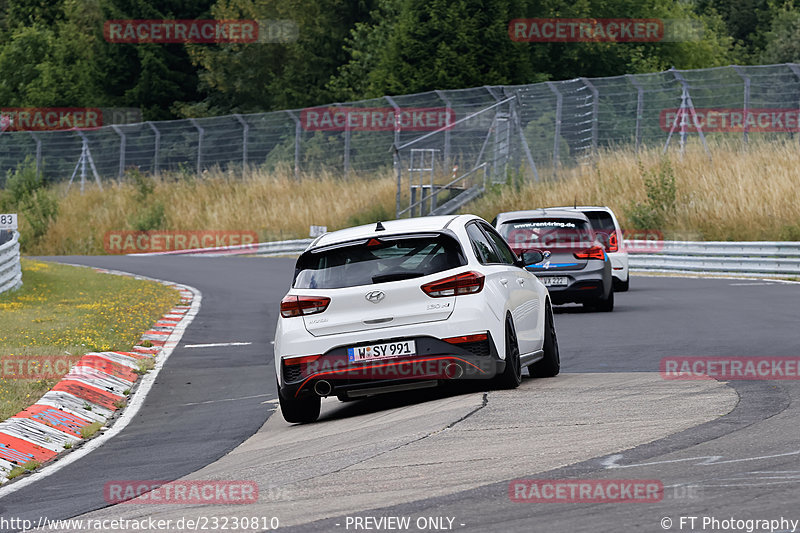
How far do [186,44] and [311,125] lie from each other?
28.5 metres

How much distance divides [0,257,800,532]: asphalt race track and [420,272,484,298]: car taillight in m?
0.80

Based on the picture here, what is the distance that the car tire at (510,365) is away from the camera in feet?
35.0

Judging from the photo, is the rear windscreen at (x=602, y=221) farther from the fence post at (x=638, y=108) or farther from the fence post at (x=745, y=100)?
the fence post at (x=638, y=108)

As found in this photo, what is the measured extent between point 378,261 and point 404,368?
873 millimetres

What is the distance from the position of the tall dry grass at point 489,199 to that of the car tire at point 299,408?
74.8ft

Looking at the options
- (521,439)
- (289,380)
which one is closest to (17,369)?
(289,380)

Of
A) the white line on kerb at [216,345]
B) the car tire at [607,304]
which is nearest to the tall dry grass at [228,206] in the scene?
the car tire at [607,304]

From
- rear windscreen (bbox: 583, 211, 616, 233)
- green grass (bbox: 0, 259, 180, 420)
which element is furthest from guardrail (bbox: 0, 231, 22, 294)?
rear windscreen (bbox: 583, 211, 616, 233)

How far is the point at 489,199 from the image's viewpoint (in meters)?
42.2

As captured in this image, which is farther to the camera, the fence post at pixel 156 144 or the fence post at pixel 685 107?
the fence post at pixel 156 144

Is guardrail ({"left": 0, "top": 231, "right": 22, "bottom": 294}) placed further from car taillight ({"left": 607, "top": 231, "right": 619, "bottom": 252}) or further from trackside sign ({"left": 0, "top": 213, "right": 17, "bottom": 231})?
car taillight ({"left": 607, "top": 231, "right": 619, "bottom": 252})

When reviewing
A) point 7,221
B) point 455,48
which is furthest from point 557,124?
point 7,221

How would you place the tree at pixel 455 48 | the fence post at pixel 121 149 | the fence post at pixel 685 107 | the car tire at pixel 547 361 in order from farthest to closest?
the fence post at pixel 121 149
the tree at pixel 455 48
the fence post at pixel 685 107
the car tire at pixel 547 361

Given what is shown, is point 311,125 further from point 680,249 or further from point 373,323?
point 373,323
